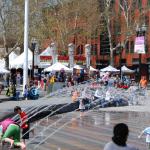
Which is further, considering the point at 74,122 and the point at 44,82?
the point at 44,82

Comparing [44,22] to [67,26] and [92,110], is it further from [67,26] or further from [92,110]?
[92,110]

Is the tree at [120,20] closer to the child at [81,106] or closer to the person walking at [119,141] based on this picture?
the child at [81,106]

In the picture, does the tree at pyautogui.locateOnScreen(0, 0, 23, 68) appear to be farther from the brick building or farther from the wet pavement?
the wet pavement

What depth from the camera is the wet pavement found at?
16375 mm

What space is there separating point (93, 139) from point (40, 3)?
4847 cm

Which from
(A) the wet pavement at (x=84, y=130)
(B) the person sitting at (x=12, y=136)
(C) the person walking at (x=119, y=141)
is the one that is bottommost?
(A) the wet pavement at (x=84, y=130)

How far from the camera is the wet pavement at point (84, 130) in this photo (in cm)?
1638

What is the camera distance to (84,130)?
20.7 metres

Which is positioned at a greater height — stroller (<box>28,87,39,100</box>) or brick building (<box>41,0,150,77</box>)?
brick building (<box>41,0,150,77</box>)

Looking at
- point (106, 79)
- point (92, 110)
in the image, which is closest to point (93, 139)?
point (92, 110)

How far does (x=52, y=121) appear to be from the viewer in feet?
79.8

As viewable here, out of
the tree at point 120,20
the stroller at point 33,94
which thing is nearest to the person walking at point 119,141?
the stroller at point 33,94

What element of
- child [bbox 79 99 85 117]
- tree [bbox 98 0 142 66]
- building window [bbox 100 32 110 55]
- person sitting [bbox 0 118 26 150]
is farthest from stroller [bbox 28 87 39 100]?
building window [bbox 100 32 110 55]

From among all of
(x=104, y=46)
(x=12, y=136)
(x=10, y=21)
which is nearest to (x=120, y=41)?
(x=104, y=46)
